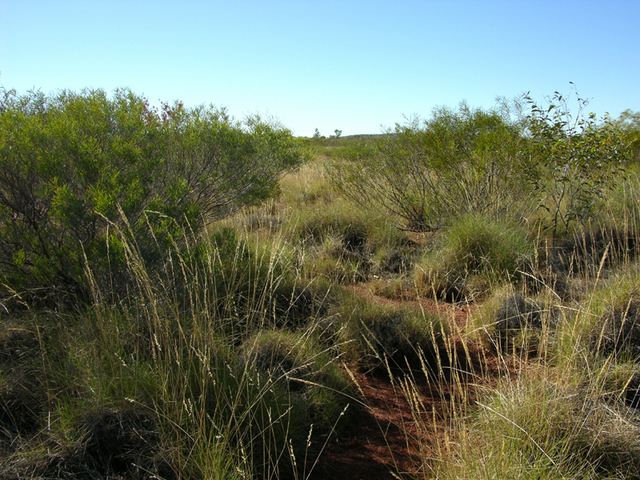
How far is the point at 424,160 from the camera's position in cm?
763

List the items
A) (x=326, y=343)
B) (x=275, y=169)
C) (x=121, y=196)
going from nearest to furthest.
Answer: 1. (x=121, y=196)
2. (x=326, y=343)
3. (x=275, y=169)

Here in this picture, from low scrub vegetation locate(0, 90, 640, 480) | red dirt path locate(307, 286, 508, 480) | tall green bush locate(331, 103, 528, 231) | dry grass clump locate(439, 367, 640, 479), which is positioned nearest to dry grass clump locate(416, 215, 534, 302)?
low scrub vegetation locate(0, 90, 640, 480)

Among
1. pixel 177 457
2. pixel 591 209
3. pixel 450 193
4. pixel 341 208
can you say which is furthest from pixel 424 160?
pixel 177 457

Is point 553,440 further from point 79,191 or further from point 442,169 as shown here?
point 442,169

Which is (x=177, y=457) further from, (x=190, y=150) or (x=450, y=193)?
(x=450, y=193)

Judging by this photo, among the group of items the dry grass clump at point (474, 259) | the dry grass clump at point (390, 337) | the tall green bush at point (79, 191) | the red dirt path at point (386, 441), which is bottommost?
the red dirt path at point (386, 441)

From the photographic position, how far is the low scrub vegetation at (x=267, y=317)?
7.44ft

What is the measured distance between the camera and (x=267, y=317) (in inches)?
165

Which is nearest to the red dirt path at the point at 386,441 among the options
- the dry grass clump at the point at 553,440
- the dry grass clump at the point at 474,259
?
the dry grass clump at the point at 553,440

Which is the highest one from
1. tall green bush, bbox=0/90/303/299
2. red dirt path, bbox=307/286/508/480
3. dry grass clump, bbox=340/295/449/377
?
tall green bush, bbox=0/90/303/299

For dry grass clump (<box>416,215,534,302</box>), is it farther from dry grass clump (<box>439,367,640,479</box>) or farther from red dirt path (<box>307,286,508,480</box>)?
dry grass clump (<box>439,367,640,479</box>)

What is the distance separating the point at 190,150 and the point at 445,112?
4.61 metres

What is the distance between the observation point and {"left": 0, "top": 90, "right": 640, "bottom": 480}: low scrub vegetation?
227 centimetres

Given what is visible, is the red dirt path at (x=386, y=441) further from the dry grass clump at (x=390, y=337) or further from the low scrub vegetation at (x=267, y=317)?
the dry grass clump at (x=390, y=337)
